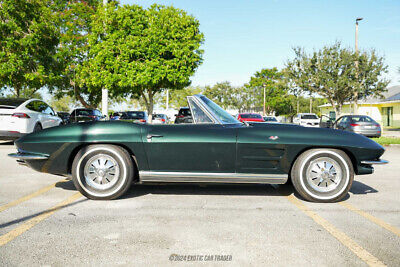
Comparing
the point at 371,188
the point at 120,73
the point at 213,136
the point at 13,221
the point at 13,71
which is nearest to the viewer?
the point at 13,221

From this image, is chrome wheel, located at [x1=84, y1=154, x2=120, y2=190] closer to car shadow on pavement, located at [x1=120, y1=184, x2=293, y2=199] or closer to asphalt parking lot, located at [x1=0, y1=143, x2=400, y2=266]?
asphalt parking lot, located at [x1=0, y1=143, x2=400, y2=266]

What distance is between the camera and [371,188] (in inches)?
202

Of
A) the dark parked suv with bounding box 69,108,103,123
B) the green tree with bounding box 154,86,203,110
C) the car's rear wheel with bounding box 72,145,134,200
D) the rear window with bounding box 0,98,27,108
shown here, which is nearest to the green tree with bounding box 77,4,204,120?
the dark parked suv with bounding box 69,108,103,123

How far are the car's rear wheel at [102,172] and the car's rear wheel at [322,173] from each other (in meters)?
2.12

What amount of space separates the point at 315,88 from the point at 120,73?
18.9 metres

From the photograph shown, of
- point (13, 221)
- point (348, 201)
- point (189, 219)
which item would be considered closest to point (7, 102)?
point (13, 221)

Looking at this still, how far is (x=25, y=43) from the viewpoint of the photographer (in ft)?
64.2

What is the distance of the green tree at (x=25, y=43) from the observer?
1933 cm

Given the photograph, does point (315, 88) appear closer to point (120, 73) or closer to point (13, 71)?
point (120, 73)

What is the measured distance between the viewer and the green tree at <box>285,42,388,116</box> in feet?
95.9

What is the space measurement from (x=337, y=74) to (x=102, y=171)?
2986 cm

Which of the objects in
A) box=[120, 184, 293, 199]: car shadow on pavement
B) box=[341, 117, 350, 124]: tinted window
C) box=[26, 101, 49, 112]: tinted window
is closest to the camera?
box=[120, 184, 293, 199]: car shadow on pavement

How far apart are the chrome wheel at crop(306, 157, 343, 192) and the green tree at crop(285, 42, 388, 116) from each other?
27057mm

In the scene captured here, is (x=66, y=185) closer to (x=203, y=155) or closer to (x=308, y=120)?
(x=203, y=155)
